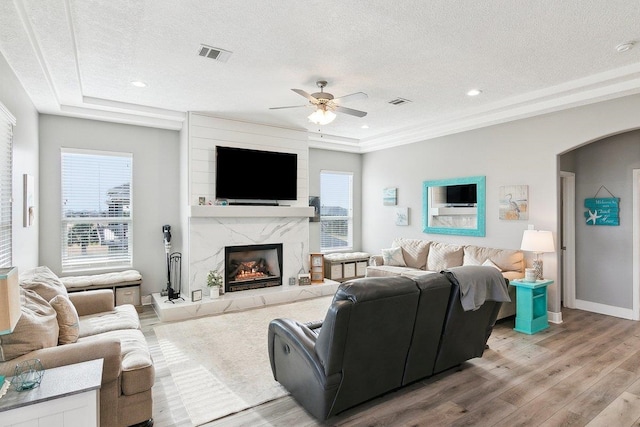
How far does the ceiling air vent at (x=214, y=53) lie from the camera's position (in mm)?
3279

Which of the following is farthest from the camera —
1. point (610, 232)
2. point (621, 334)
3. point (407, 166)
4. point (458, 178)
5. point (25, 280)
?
point (407, 166)

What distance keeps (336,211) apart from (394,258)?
199 centimetres

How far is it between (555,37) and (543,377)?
3.07 m


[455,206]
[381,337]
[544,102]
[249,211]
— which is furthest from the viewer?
[455,206]

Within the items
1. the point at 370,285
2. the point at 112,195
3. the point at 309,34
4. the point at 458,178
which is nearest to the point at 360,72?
the point at 309,34

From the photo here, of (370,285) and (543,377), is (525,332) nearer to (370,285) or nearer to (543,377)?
(543,377)

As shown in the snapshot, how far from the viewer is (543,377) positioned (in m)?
3.15

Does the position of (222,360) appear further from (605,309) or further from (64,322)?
(605,309)

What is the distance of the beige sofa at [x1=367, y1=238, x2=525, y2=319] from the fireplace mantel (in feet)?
5.39

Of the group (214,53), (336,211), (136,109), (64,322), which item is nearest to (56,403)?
(64,322)

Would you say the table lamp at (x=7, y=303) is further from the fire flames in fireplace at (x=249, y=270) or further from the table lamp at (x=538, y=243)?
the table lamp at (x=538, y=243)

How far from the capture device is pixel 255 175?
228 inches

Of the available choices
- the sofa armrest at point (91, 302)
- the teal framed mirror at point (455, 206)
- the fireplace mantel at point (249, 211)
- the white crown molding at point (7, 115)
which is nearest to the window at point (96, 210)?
the fireplace mantel at point (249, 211)

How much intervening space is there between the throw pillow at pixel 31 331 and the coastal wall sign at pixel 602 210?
261 inches
